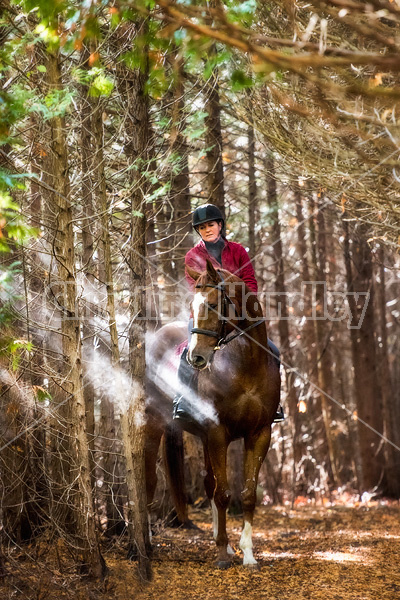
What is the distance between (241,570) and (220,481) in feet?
2.97

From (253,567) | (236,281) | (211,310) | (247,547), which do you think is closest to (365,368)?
(247,547)

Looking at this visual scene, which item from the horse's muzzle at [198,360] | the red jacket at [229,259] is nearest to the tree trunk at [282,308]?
the red jacket at [229,259]

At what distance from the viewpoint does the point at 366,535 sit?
26.5ft

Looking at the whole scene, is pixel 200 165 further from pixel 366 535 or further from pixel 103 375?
pixel 366 535

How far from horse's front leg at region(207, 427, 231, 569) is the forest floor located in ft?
0.58

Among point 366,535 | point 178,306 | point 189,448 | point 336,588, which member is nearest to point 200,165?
point 178,306

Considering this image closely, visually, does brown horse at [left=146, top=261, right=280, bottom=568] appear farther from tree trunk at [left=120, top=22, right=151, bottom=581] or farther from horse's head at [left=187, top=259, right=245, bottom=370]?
tree trunk at [left=120, top=22, right=151, bottom=581]

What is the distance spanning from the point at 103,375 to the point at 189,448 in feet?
11.4

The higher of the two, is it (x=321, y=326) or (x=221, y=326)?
(x=321, y=326)

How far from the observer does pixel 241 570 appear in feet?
20.4

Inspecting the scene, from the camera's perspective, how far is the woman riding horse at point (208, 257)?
6.67 metres

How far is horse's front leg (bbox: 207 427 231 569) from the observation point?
→ 6.41 m

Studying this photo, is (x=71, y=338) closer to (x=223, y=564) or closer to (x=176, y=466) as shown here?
(x=223, y=564)

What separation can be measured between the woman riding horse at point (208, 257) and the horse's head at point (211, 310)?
1.79ft
